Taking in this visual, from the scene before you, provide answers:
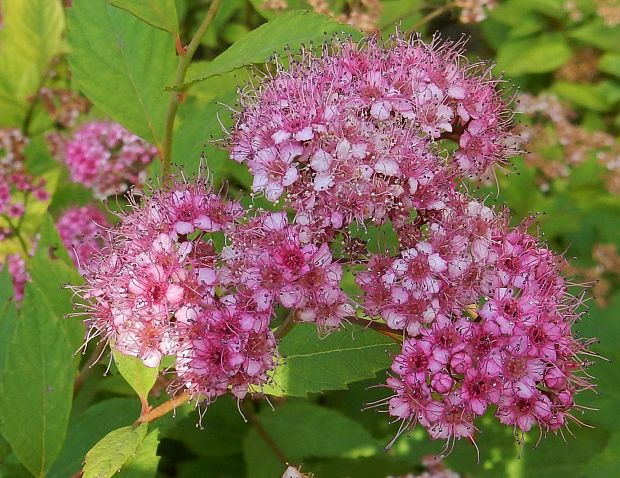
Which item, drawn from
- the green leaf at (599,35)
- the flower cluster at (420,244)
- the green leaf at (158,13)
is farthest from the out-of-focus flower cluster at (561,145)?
the green leaf at (158,13)

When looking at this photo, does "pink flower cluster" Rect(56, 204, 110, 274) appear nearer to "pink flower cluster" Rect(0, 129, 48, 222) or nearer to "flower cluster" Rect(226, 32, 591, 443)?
"pink flower cluster" Rect(0, 129, 48, 222)

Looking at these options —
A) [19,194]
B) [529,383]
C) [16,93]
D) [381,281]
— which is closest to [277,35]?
[381,281]

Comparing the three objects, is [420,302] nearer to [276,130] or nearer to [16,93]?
[276,130]

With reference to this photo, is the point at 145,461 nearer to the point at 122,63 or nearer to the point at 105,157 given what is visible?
the point at 122,63

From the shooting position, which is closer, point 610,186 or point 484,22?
point 610,186

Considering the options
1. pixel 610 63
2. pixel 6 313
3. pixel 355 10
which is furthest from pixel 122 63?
pixel 610 63
